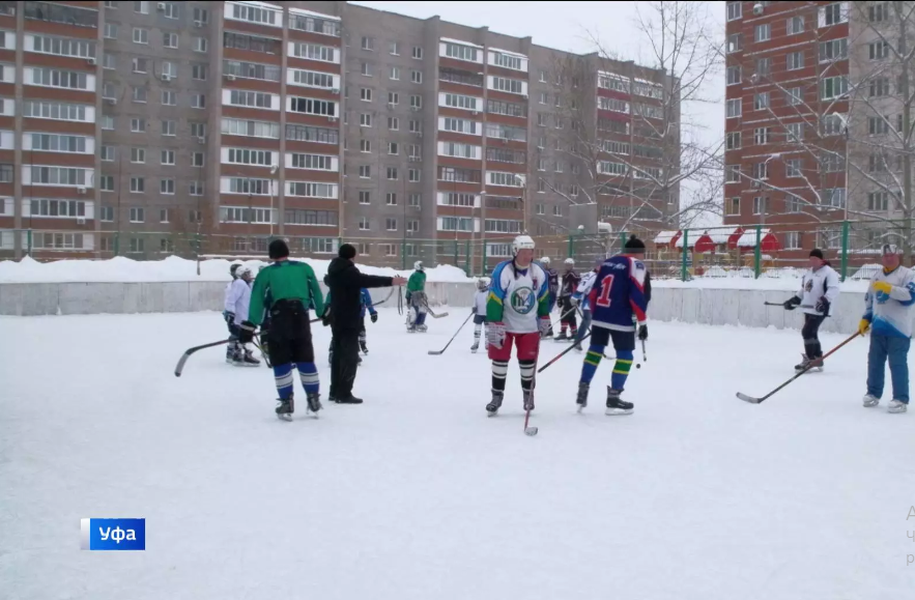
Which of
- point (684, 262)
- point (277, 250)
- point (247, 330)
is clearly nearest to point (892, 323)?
point (277, 250)

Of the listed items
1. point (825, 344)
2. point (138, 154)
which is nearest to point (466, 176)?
point (138, 154)

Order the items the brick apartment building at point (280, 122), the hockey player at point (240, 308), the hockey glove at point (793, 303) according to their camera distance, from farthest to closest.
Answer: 1. the brick apartment building at point (280, 122)
2. the hockey player at point (240, 308)
3. the hockey glove at point (793, 303)

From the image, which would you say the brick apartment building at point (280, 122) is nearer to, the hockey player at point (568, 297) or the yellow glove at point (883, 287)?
the hockey player at point (568, 297)

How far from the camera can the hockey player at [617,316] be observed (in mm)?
9219

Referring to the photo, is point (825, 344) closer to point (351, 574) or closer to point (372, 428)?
point (372, 428)

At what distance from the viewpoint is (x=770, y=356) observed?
15.5 m

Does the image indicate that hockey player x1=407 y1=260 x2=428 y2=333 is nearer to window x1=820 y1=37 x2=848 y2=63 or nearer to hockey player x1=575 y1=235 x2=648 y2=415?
hockey player x1=575 y1=235 x2=648 y2=415

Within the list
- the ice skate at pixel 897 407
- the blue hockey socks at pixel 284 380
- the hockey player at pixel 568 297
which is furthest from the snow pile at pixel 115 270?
the ice skate at pixel 897 407

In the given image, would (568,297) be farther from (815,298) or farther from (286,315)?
(286,315)

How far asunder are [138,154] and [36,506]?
195 ft

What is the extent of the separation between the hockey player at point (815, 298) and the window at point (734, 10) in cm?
5679

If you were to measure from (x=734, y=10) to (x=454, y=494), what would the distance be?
6709cm

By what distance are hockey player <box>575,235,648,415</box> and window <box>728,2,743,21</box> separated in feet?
201

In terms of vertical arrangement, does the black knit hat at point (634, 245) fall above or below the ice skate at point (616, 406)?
above
